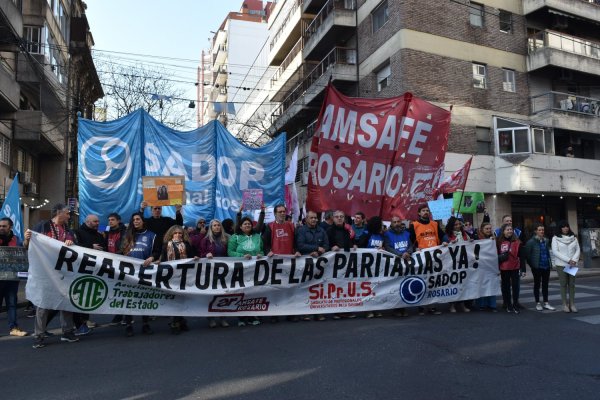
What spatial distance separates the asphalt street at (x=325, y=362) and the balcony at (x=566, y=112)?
1814cm

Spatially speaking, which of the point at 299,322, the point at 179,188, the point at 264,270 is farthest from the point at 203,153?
the point at 299,322

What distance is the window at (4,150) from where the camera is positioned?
21.1m

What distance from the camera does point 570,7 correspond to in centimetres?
2464

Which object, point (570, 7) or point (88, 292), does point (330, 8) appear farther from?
point (88, 292)

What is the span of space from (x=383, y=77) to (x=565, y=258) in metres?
16.2

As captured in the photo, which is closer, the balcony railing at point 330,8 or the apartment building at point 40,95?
the apartment building at point 40,95

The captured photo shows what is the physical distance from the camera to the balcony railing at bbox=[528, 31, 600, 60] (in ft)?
79.0

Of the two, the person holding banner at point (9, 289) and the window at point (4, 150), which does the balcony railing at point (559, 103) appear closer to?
the person holding banner at point (9, 289)

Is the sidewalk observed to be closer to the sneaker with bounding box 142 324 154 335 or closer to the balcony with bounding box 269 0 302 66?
the sneaker with bounding box 142 324 154 335

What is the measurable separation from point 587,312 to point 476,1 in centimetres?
1878

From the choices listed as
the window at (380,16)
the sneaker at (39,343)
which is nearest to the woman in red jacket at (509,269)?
the sneaker at (39,343)

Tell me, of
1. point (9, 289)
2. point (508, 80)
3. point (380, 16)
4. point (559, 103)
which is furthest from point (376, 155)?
point (559, 103)

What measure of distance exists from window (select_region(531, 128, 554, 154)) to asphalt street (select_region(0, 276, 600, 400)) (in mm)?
16846

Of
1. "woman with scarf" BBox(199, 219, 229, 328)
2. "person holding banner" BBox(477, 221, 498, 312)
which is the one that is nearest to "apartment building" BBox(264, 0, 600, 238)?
"person holding banner" BBox(477, 221, 498, 312)
